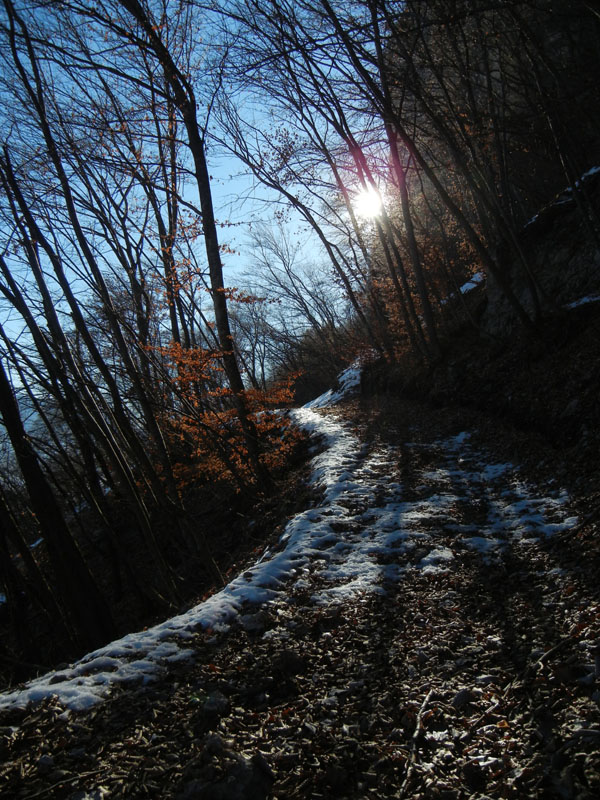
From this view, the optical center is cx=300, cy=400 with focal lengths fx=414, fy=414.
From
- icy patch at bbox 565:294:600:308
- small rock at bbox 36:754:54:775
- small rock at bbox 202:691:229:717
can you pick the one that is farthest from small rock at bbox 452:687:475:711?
icy patch at bbox 565:294:600:308

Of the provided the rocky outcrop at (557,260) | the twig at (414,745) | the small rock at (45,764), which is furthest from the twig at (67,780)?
the rocky outcrop at (557,260)

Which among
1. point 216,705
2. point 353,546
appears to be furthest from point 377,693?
point 353,546

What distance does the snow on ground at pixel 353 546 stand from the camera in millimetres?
3117

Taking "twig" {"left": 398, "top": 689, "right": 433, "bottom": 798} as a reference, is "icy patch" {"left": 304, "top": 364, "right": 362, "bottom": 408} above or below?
above

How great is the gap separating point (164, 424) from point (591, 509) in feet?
31.3

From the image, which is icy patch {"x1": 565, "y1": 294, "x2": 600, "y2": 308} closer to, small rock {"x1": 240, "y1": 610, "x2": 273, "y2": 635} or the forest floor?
the forest floor

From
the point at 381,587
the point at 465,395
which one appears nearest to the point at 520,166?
the point at 465,395

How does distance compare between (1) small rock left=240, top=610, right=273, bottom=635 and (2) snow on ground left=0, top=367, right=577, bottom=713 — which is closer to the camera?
(2) snow on ground left=0, top=367, right=577, bottom=713

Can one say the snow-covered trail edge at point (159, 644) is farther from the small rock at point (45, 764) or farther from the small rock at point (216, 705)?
the small rock at point (216, 705)

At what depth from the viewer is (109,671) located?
3.07 meters

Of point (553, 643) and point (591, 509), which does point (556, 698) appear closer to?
point (553, 643)

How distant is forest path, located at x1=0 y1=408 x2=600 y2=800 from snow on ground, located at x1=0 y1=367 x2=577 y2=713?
36 mm

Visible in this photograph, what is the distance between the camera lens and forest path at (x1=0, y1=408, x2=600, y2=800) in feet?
6.63

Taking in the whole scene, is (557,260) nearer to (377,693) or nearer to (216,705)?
(377,693)
